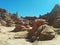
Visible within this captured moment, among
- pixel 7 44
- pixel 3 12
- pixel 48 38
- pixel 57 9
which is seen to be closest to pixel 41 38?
pixel 48 38

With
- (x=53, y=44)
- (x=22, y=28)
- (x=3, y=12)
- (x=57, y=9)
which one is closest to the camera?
(x=53, y=44)

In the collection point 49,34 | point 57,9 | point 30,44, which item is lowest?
point 30,44

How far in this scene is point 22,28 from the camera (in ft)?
130

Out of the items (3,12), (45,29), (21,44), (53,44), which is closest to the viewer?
(53,44)

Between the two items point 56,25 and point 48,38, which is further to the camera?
point 56,25

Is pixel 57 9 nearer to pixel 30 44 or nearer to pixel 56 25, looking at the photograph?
pixel 56 25

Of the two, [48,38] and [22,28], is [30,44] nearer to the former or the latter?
[48,38]

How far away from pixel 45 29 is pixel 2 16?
2202 inches

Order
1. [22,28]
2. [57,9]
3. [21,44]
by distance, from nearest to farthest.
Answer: [21,44] < [57,9] < [22,28]

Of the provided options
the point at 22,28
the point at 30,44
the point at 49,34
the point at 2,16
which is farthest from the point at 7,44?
the point at 2,16

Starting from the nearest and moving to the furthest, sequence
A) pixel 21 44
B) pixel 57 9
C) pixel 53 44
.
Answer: pixel 53 44
pixel 21 44
pixel 57 9

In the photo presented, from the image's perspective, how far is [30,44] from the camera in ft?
59.0

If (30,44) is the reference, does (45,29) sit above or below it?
above

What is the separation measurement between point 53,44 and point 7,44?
21.8ft
